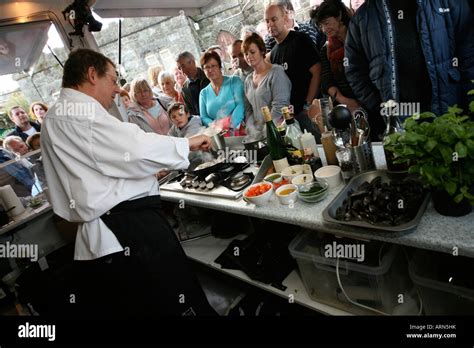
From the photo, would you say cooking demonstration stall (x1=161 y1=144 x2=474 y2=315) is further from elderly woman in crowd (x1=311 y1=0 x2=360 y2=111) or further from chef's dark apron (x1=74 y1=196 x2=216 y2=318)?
elderly woman in crowd (x1=311 y1=0 x2=360 y2=111)

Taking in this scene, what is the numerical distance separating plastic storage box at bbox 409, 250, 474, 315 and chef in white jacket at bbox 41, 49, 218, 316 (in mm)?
1226

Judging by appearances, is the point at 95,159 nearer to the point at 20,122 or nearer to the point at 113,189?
the point at 113,189

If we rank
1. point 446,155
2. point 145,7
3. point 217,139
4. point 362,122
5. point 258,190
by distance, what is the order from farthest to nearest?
1. point 145,7
2. point 217,139
3. point 258,190
4. point 362,122
5. point 446,155

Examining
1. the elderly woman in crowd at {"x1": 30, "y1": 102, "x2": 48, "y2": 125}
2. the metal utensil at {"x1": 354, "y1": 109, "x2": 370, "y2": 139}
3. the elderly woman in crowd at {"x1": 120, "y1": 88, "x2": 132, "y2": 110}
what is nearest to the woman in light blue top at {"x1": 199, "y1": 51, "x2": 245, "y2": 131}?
the elderly woman in crowd at {"x1": 120, "y1": 88, "x2": 132, "y2": 110}

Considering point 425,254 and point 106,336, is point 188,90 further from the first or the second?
point 425,254

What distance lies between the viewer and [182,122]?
2.64 m

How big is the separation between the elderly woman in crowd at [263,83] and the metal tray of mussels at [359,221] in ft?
3.77

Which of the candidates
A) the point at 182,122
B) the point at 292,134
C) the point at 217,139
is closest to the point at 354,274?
the point at 292,134

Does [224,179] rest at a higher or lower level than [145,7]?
lower

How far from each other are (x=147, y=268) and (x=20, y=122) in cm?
402

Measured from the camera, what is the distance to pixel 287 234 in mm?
1875

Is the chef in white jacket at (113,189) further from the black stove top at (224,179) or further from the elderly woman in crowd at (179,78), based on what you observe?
the elderly woman in crowd at (179,78)

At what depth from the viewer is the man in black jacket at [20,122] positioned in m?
4.32

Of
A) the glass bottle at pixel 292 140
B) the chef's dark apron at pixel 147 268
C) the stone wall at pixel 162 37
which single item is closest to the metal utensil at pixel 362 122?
the glass bottle at pixel 292 140
